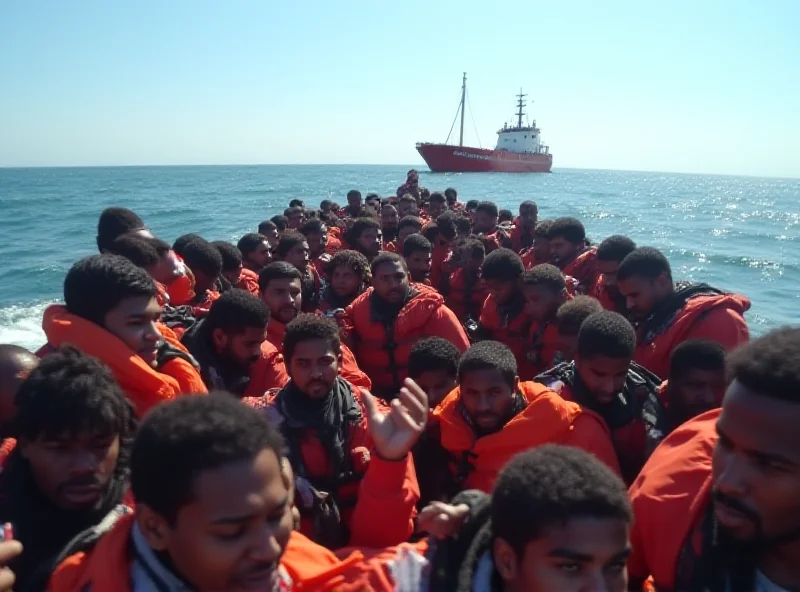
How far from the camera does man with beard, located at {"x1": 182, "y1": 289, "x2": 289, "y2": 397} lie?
3018mm

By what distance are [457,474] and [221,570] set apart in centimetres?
136

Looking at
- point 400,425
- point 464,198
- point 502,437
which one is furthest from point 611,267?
point 464,198

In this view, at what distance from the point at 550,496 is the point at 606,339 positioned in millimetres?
1476

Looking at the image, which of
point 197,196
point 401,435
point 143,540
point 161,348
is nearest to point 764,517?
point 401,435

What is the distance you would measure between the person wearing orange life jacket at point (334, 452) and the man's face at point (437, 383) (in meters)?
0.59

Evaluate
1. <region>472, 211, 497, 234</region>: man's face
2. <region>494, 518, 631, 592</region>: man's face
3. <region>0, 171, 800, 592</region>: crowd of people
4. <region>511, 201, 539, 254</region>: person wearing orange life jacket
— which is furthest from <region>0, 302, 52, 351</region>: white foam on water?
<region>494, 518, 631, 592</region>: man's face

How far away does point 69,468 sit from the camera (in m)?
1.66

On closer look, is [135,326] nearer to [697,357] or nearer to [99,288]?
[99,288]

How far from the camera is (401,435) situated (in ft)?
6.43

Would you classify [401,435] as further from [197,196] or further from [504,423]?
[197,196]

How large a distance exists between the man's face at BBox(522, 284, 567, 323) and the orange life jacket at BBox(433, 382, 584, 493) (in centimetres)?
152

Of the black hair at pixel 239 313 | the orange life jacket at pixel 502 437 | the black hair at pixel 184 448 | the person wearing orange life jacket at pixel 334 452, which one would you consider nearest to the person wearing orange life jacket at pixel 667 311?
the orange life jacket at pixel 502 437

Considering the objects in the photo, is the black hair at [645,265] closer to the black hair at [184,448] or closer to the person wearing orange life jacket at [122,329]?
the person wearing orange life jacket at [122,329]

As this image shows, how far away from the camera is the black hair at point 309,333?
2.65 m
